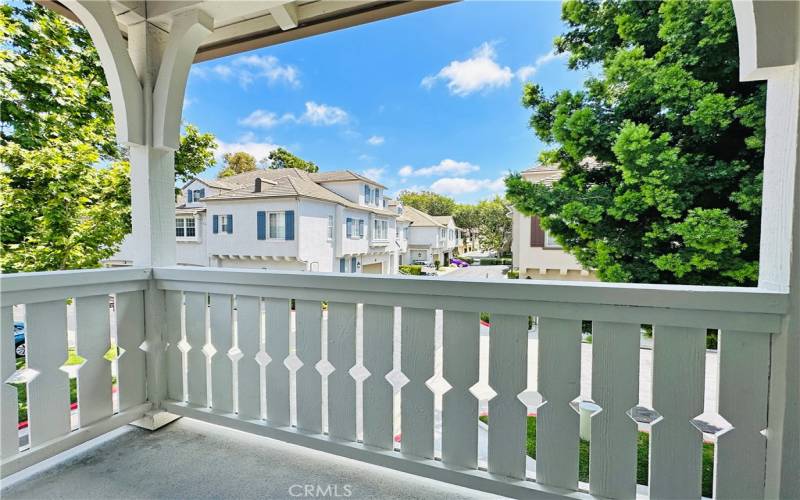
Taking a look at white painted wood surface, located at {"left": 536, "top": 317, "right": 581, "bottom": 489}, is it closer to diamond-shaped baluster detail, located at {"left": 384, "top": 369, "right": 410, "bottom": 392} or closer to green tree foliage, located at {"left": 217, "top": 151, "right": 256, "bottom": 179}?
diamond-shaped baluster detail, located at {"left": 384, "top": 369, "right": 410, "bottom": 392}

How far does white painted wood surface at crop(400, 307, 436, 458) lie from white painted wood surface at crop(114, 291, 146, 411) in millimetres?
1405

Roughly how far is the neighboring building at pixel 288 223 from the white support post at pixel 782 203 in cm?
222

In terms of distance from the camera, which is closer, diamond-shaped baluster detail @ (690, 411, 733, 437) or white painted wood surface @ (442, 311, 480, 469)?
diamond-shaped baluster detail @ (690, 411, 733, 437)

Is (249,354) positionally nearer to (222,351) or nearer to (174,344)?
(222,351)

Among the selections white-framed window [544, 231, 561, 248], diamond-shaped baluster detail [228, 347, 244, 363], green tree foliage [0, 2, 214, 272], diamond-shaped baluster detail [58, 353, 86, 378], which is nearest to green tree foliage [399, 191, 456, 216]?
white-framed window [544, 231, 561, 248]

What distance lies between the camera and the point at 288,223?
9.55 ft

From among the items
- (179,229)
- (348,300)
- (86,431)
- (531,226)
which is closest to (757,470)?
(348,300)

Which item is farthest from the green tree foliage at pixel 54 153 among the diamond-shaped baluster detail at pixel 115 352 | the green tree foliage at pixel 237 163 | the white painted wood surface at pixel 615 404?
the white painted wood surface at pixel 615 404

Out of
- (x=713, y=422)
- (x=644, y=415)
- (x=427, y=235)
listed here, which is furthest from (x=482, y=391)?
(x=427, y=235)

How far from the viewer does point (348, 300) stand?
1.45m

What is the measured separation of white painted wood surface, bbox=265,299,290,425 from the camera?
156 cm

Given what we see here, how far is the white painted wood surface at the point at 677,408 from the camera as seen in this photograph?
42.2 inches

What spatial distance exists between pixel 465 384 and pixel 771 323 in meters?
0.92

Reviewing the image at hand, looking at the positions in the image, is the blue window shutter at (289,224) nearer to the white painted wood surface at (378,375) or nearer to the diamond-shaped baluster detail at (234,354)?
the diamond-shaped baluster detail at (234,354)
